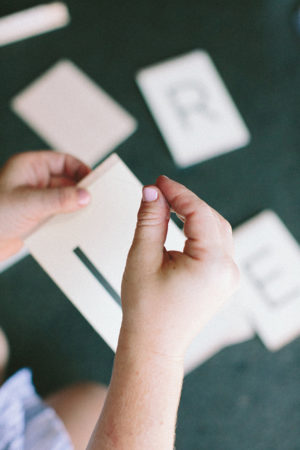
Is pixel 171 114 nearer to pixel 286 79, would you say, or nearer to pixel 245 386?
pixel 286 79

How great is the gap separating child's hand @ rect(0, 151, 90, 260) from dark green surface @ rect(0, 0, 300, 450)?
199mm

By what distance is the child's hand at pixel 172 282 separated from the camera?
40cm

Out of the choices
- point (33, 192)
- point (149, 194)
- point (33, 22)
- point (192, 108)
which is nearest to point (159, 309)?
point (149, 194)

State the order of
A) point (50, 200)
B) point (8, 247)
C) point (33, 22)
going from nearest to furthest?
1. point (50, 200)
2. point (8, 247)
3. point (33, 22)

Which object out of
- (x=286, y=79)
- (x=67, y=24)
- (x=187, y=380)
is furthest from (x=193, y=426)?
(x=67, y=24)

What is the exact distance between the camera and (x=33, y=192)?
55 centimetres

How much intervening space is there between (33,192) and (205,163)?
379 mm

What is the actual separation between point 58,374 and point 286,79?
2.53 feet

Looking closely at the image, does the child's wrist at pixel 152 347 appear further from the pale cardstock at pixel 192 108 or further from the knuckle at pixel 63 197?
the pale cardstock at pixel 192 108

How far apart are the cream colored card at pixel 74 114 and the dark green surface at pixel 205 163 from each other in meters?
0.02

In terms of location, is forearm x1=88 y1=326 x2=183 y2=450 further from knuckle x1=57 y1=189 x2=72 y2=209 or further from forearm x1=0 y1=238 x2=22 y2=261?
forearm x1=0 y1=238 x2=22 y2=261

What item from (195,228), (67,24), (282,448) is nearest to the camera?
(195,228)

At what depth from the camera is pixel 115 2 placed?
88cm

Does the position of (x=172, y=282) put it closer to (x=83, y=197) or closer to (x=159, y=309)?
(x=159, y=309)
